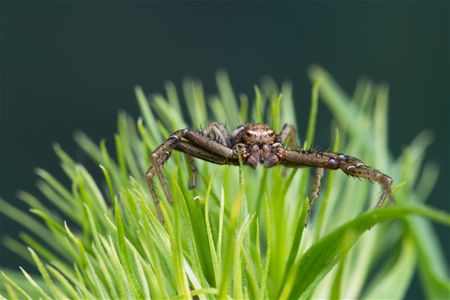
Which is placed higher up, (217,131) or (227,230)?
(217,131)

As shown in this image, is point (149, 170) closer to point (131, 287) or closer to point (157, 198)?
point (157, 198)

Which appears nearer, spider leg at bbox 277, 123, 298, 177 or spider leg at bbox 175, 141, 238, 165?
spider leg at bbox 175, 141, 238, 165

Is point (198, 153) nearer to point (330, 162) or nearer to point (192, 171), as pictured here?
point (192, 171)

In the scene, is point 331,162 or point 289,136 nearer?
point 331,162

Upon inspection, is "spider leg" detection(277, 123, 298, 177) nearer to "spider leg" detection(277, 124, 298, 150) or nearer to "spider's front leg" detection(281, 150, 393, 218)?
"spider leg" detection(277, 124, 298, 150)

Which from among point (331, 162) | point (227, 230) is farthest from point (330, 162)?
point (227, 230)

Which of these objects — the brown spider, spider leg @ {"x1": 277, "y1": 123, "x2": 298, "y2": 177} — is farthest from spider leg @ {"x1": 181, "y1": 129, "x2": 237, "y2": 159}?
spider leg @ {"x1": 277, "y1": 123, "x2": 298, "y2": 177}
